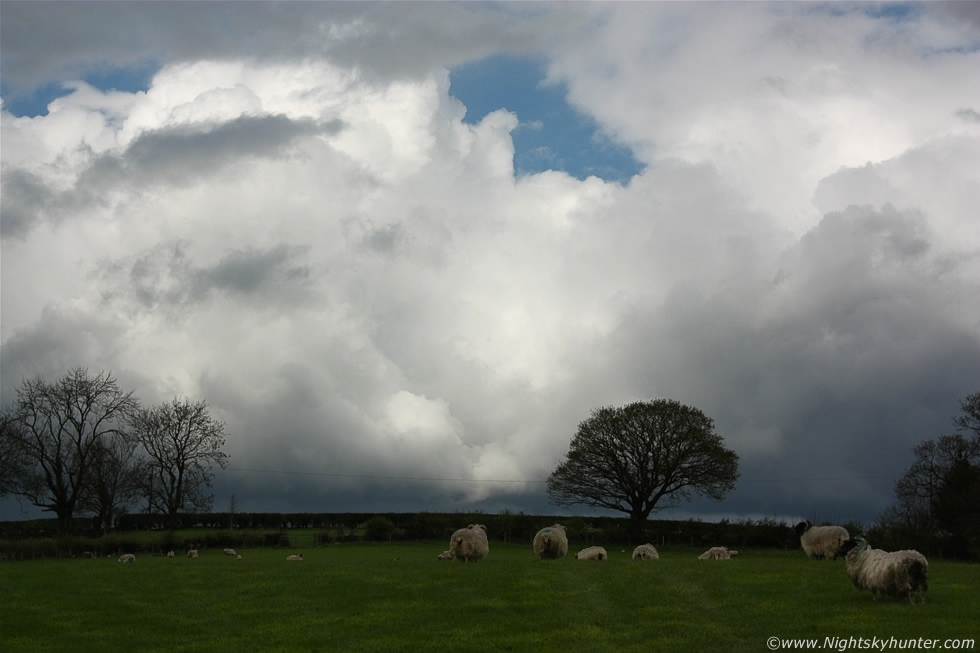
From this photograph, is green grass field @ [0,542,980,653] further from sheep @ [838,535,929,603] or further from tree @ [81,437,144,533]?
tree @ [81,437,144,533]

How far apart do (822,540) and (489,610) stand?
19.9 m

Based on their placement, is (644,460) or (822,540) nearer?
(822,540)

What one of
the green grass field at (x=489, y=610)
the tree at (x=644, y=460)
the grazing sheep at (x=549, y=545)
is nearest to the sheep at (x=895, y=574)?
the green grass field at (x=489, y=610)

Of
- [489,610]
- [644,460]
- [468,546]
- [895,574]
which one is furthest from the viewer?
[644,460]

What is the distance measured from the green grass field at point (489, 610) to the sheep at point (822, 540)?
212 inches

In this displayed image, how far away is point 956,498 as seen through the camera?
65875 mm

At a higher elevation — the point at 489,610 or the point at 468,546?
the point at 468,546

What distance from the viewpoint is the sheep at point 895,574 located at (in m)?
19.7

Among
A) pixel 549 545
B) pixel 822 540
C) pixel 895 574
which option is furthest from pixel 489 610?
pixel 822 540

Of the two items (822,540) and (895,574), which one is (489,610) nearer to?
(895,574)

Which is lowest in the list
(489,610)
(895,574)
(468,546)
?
(489,610)

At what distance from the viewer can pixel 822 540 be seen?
3547 cm

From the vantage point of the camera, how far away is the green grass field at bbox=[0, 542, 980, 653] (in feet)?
59.5

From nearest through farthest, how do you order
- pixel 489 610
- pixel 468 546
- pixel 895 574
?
pixel 895 574
pixel 489 610
pixel 468 546
